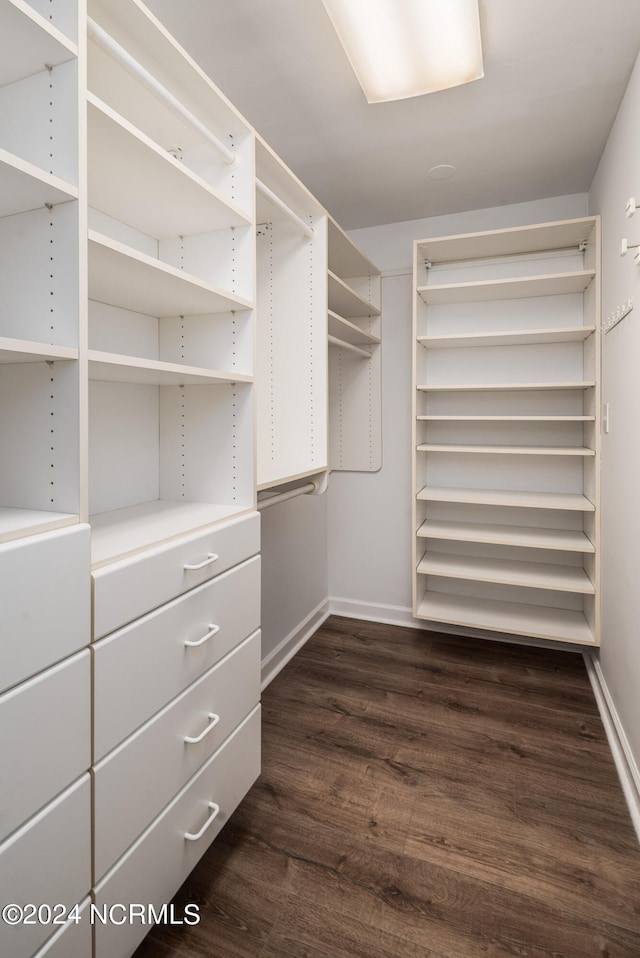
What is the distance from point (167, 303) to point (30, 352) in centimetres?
72

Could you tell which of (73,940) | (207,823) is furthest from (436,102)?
(73,940)

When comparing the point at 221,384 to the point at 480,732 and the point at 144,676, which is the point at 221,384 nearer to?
the point at 144,676

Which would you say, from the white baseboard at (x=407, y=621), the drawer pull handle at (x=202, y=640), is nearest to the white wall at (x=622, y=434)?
the white baseboard at (x=407, y=621)

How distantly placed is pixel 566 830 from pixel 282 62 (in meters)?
2.66

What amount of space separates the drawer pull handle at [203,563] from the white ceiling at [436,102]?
157 cm

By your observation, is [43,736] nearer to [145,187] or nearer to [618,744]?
[145,187]

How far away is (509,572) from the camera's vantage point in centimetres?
277

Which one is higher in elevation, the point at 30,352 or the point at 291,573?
the point at 30,352

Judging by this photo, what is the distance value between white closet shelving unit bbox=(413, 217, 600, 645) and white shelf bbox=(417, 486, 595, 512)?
11mm

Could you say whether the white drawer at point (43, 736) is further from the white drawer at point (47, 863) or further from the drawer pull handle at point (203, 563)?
the drawer pull handle at point (203, 563)

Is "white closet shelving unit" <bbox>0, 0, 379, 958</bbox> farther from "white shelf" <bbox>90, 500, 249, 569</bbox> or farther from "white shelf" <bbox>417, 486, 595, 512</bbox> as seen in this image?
"white shelf" <bbox>417, 486, 595, 512</bbox>

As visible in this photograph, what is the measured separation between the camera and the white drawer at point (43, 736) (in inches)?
32.5

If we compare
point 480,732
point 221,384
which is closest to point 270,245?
point 221,384

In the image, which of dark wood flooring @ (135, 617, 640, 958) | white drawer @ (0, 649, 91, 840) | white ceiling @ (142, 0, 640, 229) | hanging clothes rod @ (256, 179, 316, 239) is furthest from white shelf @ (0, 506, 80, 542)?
white ceiling @ (142, 0, 640, 229)
